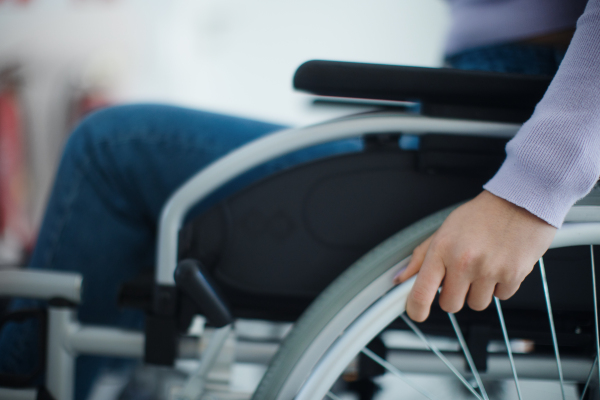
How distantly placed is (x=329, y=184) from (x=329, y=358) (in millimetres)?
168

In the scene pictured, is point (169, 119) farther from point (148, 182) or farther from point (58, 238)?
point (58, 238)

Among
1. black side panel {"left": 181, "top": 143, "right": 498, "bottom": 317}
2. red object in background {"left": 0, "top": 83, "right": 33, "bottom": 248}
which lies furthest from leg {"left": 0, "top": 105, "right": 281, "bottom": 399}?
red object in background {"left": 0, "top": 83, "right": 33, "bottom": 248}

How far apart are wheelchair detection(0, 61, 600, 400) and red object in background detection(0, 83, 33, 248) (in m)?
1.51

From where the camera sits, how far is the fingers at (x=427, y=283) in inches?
10.9

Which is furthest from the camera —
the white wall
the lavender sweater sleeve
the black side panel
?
the white wall

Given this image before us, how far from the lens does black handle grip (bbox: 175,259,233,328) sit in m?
0.33

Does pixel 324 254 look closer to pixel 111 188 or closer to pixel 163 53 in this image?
pixel 111 188

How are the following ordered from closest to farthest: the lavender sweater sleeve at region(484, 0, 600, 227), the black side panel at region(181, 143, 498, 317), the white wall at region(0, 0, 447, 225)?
the lavender sweater sleeve at region(484, 0, 600, 227), the black side panel at region(181, 143, 498, 317), the white wall at region(0, 0, 447, 225)

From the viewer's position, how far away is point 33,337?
406 millimetres

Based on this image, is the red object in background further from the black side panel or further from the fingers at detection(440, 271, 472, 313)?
the fingers at detection(440, 271, 472, 313)

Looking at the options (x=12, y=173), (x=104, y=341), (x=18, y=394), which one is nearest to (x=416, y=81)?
(x=104, y=341)

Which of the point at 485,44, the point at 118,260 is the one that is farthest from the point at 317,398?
the point at 485,44

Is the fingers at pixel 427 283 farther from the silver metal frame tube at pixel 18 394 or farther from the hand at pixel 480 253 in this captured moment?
the silver metal frame tube at pixel 18 394

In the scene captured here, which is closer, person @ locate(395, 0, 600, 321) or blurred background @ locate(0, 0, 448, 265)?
person @ locate(395, 0, 600, 321)
